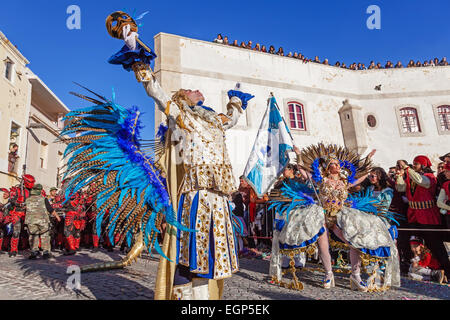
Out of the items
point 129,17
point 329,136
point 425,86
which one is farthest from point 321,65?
point 129,17

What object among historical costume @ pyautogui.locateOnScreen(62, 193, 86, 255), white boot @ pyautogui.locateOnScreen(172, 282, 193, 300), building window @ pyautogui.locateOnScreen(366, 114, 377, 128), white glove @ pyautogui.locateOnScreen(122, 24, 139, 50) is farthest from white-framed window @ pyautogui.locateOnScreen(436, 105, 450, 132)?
white glove @ pyautogui.locateOnScreen(122, 24, 139, 50)

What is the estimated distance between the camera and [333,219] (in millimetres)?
4609

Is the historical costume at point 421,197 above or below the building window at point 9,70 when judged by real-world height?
below

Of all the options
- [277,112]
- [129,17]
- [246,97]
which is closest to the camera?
[129,17]

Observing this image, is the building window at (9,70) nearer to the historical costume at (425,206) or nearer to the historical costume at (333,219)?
the historical costume at (333,219)

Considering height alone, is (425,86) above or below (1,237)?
above

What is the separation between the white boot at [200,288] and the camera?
8.50 ft

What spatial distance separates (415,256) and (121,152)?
17.8 ft

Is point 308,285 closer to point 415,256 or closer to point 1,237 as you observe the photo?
point 415,256

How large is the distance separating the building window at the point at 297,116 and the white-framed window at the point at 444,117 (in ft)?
27.8

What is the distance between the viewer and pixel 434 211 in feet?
18.2

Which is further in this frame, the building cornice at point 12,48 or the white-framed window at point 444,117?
the white-framed window at point 444,117

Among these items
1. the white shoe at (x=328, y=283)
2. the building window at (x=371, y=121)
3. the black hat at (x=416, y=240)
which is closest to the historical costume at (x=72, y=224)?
the white shoe at (x=328, y=283)

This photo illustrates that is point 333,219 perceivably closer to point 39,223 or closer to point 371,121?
point 39,223
